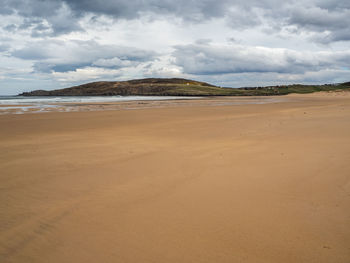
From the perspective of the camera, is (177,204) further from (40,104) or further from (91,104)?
(40,104)

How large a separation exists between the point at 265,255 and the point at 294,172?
2276 mm

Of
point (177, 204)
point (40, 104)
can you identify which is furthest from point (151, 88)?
point (177, 204)

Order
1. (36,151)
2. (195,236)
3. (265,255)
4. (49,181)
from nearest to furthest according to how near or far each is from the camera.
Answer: (265,255), (195,236), (49,181), (36,151)

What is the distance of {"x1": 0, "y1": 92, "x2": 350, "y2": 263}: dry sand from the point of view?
7.59ft

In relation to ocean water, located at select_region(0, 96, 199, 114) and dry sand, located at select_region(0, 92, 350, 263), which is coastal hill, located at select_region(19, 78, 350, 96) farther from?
dry sand, located at select_region(0, 92, 350, 263)

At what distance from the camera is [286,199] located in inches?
128

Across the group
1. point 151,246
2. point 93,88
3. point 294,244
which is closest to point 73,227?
point 151,246

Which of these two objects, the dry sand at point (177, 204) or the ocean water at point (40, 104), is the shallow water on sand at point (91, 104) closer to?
the ocean water at point (40, 104)

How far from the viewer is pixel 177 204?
3.19m

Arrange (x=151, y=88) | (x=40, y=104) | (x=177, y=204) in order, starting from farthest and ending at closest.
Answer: (x=151, y=88)
(x=40, y=104)
(x=177, y=204)

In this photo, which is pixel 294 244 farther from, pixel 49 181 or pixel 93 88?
pixel 93 88

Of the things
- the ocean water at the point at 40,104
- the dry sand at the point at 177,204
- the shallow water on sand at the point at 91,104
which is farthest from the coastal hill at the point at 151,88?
the dry sand at the point at 177,204

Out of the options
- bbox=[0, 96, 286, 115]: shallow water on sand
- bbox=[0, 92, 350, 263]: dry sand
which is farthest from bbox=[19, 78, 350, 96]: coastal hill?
bbox=[0, 92, 350, 263]: dry sand

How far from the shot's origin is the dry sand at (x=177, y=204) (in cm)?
231
